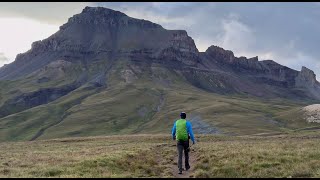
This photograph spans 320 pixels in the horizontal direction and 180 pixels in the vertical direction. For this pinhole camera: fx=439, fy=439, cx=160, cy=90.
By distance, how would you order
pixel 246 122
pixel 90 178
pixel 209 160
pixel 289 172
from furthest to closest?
pixel 246 122, pixel 209 160, pixel 289 172, pixel 90 178

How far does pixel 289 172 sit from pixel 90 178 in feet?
34.9

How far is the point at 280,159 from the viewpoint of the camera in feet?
91.4

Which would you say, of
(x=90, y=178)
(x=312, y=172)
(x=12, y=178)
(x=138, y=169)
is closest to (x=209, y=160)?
(x=138, y=169)

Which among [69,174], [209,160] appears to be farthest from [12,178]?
[209,160]

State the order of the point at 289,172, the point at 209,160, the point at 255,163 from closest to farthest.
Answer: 1. the point at 289,172
2. the point at 255,163
3. the point at 209,160

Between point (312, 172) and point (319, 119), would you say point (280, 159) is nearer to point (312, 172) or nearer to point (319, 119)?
point (312, 172)

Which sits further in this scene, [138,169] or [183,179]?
[138,169]

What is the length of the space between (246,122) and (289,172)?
168041 millimetres

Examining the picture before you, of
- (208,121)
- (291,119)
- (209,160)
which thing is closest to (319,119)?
(291,119)

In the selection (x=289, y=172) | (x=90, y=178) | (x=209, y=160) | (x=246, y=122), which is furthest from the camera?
(x=246, y=122)

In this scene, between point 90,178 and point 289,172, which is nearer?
point 90,178

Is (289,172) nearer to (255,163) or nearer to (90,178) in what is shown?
(255,163)

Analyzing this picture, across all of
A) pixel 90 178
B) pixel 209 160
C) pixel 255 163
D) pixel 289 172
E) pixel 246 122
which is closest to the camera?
pixel 90 178

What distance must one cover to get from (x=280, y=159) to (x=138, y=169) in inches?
355
